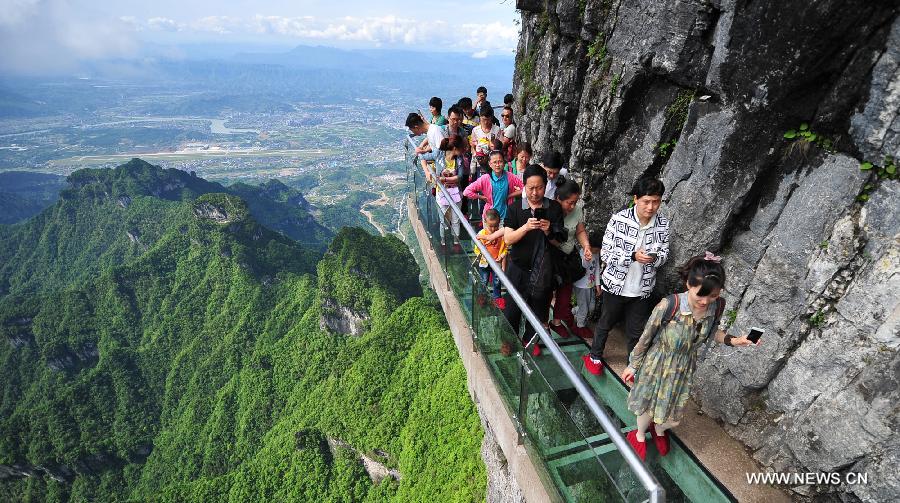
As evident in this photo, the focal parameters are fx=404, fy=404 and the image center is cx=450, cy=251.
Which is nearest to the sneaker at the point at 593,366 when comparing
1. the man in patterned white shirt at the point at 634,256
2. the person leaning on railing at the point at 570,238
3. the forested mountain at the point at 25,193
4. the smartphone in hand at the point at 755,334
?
the man in patterned white shirt at the point at 634,256

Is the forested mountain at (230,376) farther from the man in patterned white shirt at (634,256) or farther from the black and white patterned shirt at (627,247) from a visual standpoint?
the black and white patterned shirt at (627,247)

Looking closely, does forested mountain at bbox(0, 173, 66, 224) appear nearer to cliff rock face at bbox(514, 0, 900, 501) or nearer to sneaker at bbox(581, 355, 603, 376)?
sneaker at bbox(581, 355, 603, 376)

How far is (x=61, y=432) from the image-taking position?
1325 inches

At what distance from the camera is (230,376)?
126 ft

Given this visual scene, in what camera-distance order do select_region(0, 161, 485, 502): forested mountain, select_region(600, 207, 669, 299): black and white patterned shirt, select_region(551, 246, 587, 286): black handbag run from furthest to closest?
select_region(0, 161, 485, 502): forested mountain < select_region(551, 246, 587, 286): black handbag < select_region(600, 207, 669, 299): black and white patterned shirt

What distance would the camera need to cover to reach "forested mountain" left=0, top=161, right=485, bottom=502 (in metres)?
19.5

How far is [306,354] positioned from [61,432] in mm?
21767

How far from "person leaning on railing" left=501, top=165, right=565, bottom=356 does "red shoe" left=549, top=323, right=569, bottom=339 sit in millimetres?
560

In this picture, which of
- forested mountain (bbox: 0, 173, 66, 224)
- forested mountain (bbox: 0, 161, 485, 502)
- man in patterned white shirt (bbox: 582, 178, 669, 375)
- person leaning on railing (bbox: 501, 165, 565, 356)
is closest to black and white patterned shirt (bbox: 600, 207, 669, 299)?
man in patterned white shirt (bbox: 582, 178, 669, 375)

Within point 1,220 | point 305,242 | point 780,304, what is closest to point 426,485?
point 780,304

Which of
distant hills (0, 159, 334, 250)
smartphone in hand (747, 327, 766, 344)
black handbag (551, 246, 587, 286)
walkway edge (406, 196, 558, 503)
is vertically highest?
smartphone in hand (747, 327, 766, 344)

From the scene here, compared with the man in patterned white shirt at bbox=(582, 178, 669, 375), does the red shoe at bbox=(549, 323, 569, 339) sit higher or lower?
lower

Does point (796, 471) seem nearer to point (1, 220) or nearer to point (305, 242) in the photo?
point (305, 242)

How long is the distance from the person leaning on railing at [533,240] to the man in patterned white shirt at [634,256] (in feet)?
1.51
